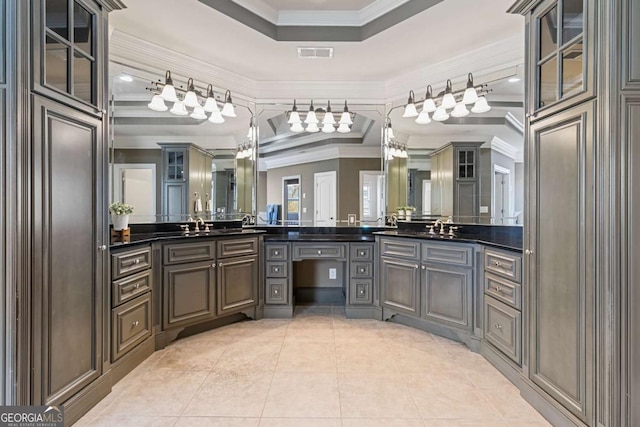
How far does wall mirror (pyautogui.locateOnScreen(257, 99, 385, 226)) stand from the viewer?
156 inches

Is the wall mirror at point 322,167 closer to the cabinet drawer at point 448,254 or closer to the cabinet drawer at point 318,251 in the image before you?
the cabinet drawer at point 318,251

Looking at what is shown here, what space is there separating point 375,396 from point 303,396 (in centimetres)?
45

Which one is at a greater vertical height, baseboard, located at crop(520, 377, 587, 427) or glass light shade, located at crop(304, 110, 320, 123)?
glass light shade, located at crop(304, 110, 320, 123)

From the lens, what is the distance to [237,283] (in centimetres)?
317

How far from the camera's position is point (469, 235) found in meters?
3.20

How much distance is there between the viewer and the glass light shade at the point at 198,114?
340 centimetres

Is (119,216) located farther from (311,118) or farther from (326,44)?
(326,44)

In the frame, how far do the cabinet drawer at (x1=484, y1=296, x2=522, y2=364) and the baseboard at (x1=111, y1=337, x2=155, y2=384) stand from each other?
2622 mm

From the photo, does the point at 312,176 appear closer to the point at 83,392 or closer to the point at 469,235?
the point at 469,235

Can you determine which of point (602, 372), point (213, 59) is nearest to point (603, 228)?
point (602, 372)

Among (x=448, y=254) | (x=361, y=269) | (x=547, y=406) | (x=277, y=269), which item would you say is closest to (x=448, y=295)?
(x=448, y=254)

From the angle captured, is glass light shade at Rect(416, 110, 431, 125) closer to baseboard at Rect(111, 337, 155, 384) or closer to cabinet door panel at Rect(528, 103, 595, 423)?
cabinet door panel at Rect(528, 103, 595, 423)

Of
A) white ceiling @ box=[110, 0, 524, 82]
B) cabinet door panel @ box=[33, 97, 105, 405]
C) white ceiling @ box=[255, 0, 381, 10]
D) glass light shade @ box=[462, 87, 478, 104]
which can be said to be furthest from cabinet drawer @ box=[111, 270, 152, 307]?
glass light shade @ box=[462, 87, 478, 104]

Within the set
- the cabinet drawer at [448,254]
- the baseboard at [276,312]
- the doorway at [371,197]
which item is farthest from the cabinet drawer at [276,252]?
the cabinet drawer at [448,254]
